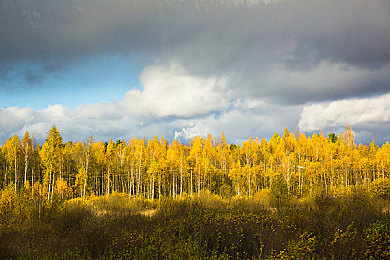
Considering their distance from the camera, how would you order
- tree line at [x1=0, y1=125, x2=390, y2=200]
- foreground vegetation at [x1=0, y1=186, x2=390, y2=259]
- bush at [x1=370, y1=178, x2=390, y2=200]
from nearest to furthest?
foreground vegetation at [x1=0, y1=186, x2=390, y2=259] → bush at [x1=370, y1=178, x2=390, y2=200] → tree line at [x1=0, y1=125, x2=390, y2=200]

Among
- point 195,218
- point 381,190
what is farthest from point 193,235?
point 381,190

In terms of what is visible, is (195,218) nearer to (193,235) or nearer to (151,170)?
(193,235)

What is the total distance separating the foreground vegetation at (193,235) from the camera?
6.55 meters

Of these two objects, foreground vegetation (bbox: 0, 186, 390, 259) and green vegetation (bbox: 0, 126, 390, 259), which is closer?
foreground vegetation (bbox: 0, 186, 390, 259)

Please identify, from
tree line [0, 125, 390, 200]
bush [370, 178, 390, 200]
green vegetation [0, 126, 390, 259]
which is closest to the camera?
green vegetation [0, 126, 390, 259]

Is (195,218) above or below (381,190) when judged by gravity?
above

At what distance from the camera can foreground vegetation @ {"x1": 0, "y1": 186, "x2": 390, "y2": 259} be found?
6.55 m

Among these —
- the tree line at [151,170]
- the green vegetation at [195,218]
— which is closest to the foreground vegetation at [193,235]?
the green vegetation at [195,218]

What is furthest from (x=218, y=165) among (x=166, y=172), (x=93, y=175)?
(x=93, y=175)

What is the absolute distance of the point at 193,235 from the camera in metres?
8.53

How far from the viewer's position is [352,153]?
54531 millimetres

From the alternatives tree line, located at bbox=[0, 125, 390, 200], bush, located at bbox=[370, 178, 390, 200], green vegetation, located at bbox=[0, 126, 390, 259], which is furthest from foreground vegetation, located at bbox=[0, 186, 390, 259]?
tree line, located at bbox=[0, 125, 390, 200]

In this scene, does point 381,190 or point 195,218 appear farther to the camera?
point 381,190

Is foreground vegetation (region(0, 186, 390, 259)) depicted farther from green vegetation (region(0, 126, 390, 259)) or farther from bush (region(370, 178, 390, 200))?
bush (region(370, 178, 390, 200))
